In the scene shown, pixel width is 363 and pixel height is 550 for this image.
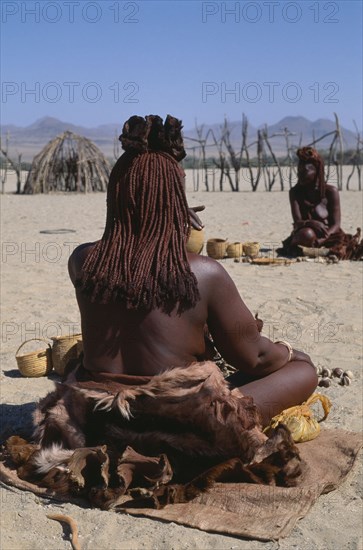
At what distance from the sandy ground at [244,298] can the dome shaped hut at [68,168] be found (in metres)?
6.78

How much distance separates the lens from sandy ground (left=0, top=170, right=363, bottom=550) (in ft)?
8.87

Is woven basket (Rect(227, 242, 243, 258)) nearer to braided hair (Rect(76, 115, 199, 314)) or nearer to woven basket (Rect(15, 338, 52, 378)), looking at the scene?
woven basket (Rect(15, 338, 52, 378))

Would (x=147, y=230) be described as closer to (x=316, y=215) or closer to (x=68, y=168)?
(x=316, y=215)

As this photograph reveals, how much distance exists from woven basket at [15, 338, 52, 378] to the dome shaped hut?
54.1 feet

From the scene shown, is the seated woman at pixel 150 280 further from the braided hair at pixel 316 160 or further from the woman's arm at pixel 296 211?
the woman's arm at pixel 296 211

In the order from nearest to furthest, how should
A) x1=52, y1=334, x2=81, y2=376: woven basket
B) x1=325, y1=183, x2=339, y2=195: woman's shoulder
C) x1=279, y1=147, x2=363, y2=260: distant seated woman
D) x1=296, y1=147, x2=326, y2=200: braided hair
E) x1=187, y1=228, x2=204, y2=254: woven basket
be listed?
1. x1=52, y1=334, x2=81, y2=376: woven basket
2. x1=187, y1=228, x2=204, y2=254: woven basket
3. x1=296, y1=147, x2=326, y2=200: braided hair
4. x1=279, y1=147, x2=363, y2=260: distant seated woman
5. x1=325, y1=183, x2=339, y2=195: woman's shoulder

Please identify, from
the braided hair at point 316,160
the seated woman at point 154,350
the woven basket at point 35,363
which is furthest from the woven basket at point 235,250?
the seated woman at point 154,350

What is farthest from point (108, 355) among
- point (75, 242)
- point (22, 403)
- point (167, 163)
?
point (75, 242)

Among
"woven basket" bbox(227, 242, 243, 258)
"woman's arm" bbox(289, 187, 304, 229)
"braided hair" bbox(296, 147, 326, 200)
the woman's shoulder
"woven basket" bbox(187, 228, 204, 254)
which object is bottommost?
"woven basket" bbox(227, 242, 243, 258)

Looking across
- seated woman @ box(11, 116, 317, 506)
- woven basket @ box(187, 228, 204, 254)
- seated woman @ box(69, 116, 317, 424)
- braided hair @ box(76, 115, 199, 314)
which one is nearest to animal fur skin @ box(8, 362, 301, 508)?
seated woman @ box(11, 116, 317, 506)

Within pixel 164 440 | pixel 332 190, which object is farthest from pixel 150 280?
pixel 332 190

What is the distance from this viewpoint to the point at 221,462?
117 inches

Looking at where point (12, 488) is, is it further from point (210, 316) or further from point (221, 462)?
point (210, 316)

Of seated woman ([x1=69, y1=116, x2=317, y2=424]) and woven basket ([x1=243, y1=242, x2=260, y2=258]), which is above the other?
seated woman ([x1=69, y1=116, x2=317, y2=424])
